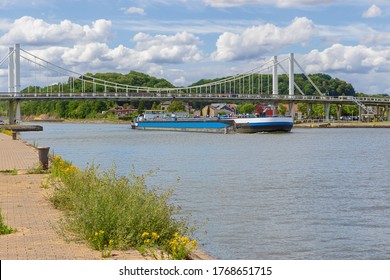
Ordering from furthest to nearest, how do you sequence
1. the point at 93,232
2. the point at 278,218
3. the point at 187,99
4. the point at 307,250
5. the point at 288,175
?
1. the point at 187,99
2. the point at 288,175
3. the point at 278,218
4. the point at 307,250
5. the point at 93,232

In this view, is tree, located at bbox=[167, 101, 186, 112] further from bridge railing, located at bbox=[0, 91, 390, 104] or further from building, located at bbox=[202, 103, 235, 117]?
bridge railing, located at bbox=[0, 91, 390, 104]

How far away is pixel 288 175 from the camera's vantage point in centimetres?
2997

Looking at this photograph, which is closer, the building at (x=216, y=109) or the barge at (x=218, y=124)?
the barge at (x=218, y=124)

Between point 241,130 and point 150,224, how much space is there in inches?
3379

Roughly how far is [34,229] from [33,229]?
0.02m

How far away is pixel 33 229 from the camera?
1220 cm

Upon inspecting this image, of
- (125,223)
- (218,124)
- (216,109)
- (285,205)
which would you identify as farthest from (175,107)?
(125,223)

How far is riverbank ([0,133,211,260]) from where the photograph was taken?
33.0ft

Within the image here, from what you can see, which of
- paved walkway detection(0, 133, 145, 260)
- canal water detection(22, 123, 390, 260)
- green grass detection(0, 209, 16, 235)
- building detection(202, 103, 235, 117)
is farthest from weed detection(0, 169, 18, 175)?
building detection(202, 103, 235, 117)

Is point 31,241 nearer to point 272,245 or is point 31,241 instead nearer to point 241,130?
point 272,245

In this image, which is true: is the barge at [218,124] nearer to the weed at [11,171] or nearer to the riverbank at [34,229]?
the weed at [11,171]

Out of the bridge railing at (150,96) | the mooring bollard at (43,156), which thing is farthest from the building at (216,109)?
the mooring bollard at (43,156)

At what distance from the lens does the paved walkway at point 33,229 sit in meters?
10.0

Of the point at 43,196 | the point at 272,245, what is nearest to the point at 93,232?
the point at 272,245
